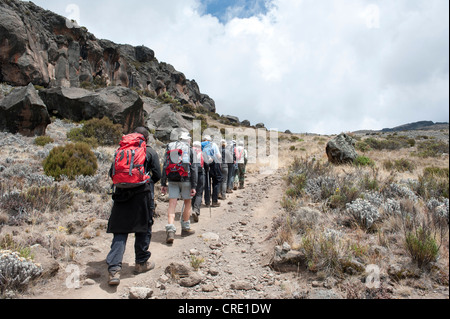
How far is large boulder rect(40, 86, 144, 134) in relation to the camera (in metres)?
17.5

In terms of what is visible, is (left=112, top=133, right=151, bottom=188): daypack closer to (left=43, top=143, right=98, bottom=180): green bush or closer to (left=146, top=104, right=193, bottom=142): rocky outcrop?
(left=43, top=143, right=98, bottom=180): green bush

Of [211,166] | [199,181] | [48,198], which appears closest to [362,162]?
[211,166]

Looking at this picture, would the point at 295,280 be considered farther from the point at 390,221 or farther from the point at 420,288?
the point at 390,221

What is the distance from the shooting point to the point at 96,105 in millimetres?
17672

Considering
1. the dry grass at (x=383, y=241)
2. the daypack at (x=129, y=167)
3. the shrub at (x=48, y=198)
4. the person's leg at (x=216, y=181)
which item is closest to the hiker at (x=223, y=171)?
the person's leg at (x=216, y=181)

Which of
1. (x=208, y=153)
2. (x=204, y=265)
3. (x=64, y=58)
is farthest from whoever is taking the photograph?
(x=64, y=58)

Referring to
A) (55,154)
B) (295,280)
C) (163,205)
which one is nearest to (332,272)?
(295,280)

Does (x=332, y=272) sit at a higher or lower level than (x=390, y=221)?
lower

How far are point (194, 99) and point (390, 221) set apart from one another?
80.4 m

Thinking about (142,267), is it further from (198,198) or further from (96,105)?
(96,105)

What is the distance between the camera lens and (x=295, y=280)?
328 centimetres

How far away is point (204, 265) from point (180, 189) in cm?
173

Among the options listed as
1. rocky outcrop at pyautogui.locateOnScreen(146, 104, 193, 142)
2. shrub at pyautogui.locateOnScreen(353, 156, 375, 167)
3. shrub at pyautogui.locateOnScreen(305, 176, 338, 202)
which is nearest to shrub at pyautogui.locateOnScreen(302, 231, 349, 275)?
shrub at pyautogui.locateOnScreen(305, 176, 338, 202)

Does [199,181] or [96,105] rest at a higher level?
[96,105]
